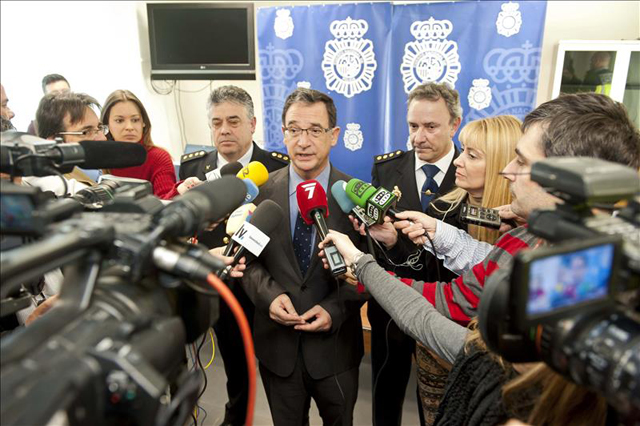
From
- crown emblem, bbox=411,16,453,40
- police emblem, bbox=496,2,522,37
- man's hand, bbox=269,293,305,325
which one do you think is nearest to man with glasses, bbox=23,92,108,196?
man's hand, bbox=269,293,305,325

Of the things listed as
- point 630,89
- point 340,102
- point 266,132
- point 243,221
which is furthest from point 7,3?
point 630,89

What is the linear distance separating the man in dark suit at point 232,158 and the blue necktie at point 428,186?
0.68m

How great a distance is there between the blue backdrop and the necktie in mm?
1755

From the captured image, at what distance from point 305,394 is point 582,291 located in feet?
4.13

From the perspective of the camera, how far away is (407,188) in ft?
6.77

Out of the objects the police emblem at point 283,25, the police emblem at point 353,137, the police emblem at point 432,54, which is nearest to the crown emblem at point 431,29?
the police emblem at point 432,54

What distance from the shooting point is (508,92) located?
9.41 ft

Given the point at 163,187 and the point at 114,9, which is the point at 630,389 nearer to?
the point at 163,187

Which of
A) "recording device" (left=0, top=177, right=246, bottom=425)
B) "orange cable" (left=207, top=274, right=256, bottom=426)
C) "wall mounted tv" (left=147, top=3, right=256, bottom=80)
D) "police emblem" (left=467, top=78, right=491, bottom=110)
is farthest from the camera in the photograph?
"wall mounted tv" (left=147, top=3, right=256, bottom=80)

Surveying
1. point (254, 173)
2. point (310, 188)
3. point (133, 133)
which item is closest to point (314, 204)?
point (310, 188)

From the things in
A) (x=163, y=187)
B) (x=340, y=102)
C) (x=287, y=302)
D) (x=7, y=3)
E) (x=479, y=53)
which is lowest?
(x=287, y=302)

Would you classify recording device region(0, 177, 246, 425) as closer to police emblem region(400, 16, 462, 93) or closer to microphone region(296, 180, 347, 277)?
microphone region(296, 180, 347, 277)

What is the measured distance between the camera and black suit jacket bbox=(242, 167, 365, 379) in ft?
4.90

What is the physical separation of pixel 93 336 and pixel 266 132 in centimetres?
305
